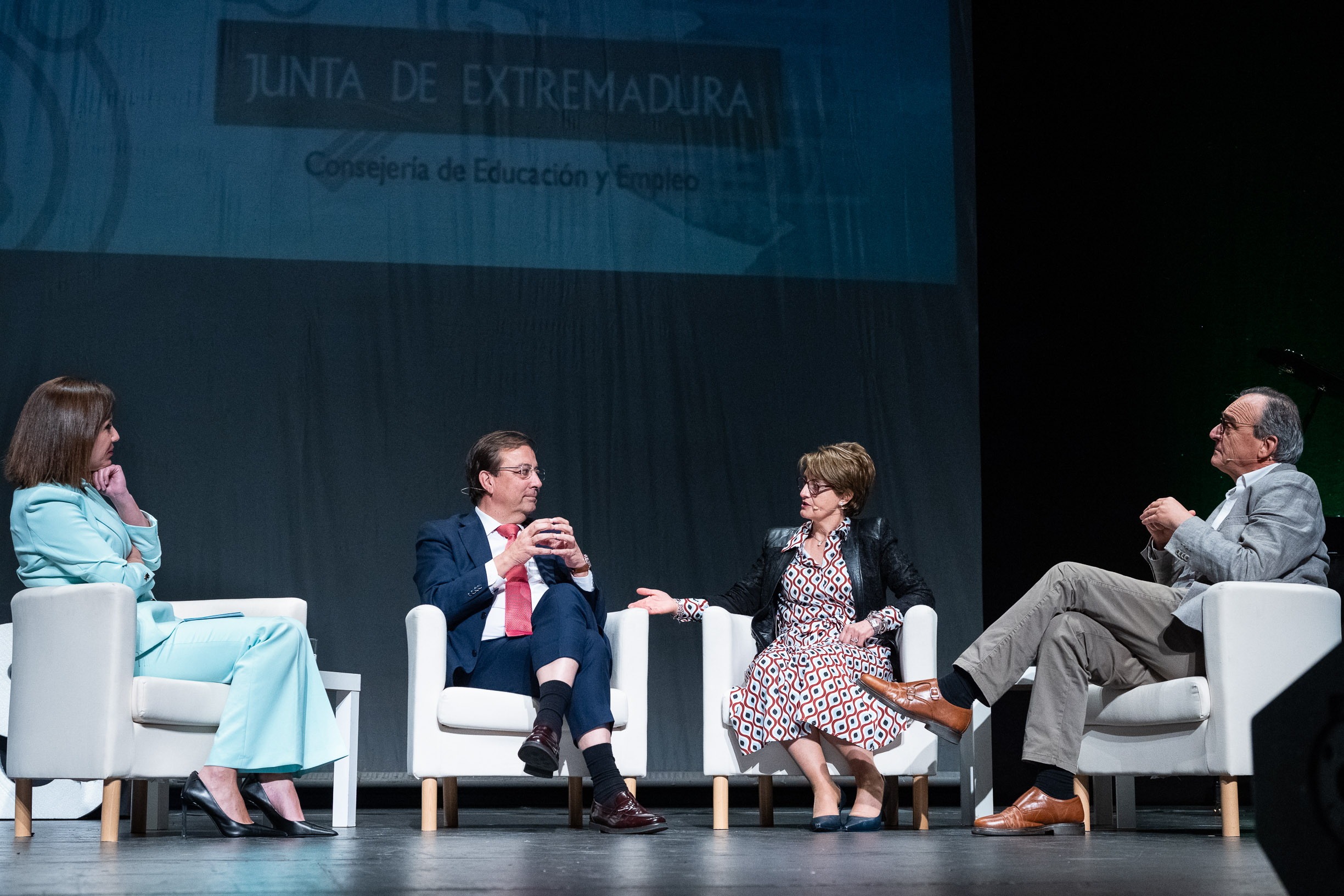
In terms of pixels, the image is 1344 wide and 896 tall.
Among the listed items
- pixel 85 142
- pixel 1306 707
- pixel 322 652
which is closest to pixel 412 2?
pixel 85 142

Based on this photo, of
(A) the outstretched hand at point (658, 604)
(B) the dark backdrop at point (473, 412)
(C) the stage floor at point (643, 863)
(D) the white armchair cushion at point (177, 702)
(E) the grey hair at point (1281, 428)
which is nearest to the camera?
(C) the stage floor at point (643, 863)

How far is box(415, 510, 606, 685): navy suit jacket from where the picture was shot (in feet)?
11.0

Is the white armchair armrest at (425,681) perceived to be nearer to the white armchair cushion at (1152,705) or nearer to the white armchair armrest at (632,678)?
the white armchair armrest at (632,678)

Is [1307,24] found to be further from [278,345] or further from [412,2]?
[278,345]

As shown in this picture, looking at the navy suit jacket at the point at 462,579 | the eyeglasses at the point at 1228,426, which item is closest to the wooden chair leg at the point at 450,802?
the navy suit jacket at the point at 462,579

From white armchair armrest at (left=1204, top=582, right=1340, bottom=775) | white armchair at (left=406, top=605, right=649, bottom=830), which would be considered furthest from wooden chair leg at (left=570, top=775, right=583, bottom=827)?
white armchair armrest at (left=1204, top=582, right=1340, bottom=775)

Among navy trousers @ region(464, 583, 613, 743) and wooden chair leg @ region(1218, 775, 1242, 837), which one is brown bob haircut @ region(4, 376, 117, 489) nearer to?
navy trousers @ region(464, 583, 613, 743)

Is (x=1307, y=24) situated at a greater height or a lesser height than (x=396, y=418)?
greater

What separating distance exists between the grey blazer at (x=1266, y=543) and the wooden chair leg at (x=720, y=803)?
1176 mm

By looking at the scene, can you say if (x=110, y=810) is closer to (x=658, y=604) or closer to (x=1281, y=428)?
(x=658, y=604)

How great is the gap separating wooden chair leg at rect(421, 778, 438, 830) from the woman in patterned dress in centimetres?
74

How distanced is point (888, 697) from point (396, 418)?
2357 millimetres

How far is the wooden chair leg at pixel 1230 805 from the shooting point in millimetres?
2967

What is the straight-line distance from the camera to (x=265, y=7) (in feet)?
16.1
